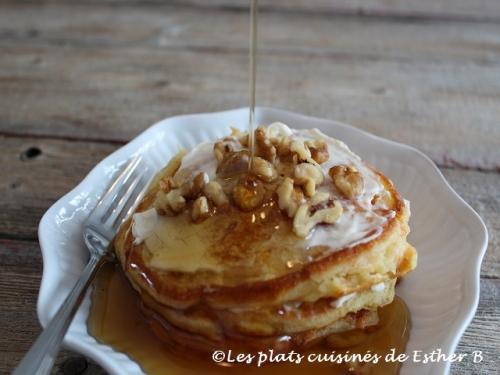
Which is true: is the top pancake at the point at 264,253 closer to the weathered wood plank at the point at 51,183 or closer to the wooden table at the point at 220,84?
the wooden table at the point at 220,84

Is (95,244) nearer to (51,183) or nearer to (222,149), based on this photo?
(222,149)

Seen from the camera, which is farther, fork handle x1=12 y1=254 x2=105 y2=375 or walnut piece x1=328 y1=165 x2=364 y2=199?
walnut piece x1=328 y1=165 x2=364 y2=199

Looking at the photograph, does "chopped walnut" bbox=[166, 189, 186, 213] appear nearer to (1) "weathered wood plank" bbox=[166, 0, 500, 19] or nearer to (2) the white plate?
(2) the white plate

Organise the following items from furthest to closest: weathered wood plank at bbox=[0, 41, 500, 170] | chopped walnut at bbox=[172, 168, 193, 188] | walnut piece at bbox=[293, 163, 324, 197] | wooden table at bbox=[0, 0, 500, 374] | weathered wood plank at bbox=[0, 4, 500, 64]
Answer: weathered wood plank at bbox=[0, 4, 500, 64] → weathered wood plank at bbox=[0, 41, 500, 170] → wooden table at bbox=[0, 0, 500, 374] → chopped walnut at bbox=[172, 168, 193, 188] → walnut piece at bbox=[293, 163, 324, 197]

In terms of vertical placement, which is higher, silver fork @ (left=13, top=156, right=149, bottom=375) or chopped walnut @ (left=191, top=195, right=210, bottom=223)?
chopped walnut @ (left=191, top=195, right=210, bottom=223)

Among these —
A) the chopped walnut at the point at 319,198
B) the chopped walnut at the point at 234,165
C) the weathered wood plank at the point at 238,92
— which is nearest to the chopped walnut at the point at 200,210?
the chopped walnut at the point at 234,165

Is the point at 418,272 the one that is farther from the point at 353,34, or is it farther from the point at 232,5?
the point at 232,5

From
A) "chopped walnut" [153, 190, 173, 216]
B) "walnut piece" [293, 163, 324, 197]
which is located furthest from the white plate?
"walnut piece" [293, 163, 324, 197]
